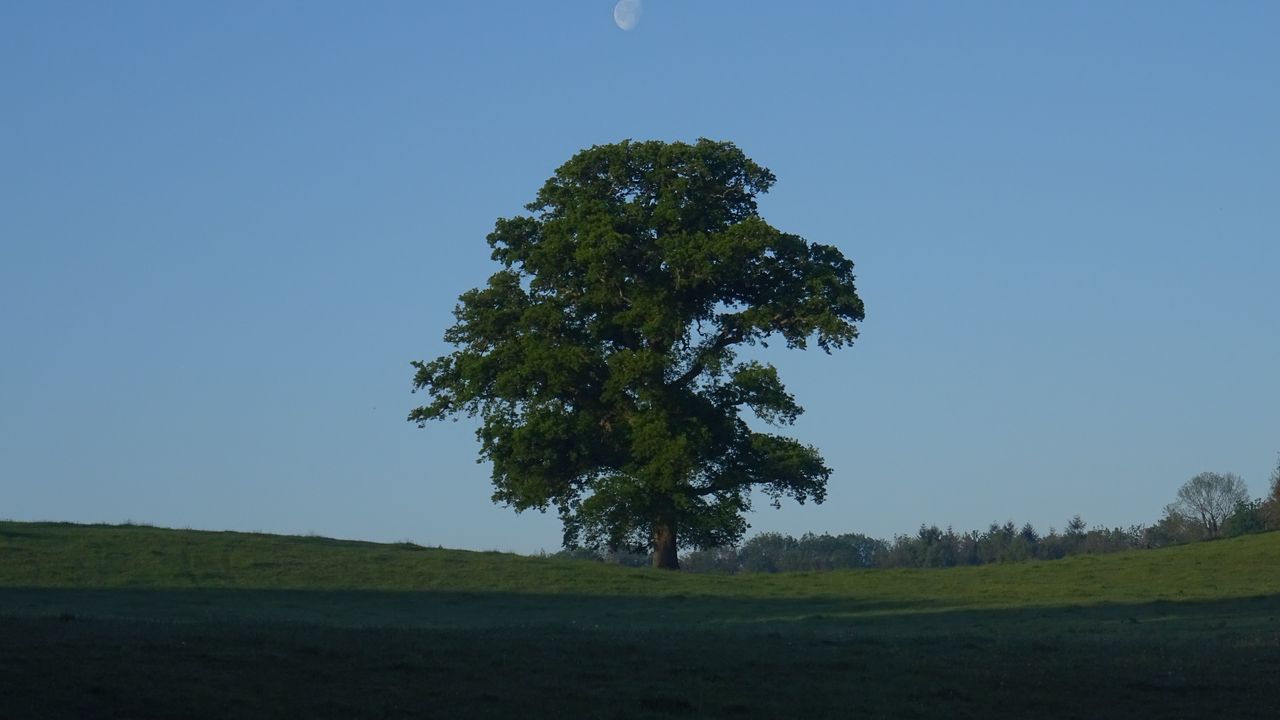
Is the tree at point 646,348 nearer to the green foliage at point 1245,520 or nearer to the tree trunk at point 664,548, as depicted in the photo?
the tree trunk at point 664,548

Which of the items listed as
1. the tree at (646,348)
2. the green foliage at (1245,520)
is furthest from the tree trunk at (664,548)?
the green foliage at (1245,520)

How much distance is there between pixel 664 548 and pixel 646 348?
6298 millimetres

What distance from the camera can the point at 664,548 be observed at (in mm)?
46312

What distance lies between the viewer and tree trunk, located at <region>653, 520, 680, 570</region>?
4606 centimetres

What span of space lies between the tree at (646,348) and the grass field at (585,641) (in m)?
4.31

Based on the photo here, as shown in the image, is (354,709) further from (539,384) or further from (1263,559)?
(1263,559)

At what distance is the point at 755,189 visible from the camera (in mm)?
48156

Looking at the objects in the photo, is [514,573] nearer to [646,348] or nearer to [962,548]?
[646,348]

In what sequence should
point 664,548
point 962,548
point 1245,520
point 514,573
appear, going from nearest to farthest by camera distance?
Result: point 514,573 → point 664,548 → point 1245,520 → point 962,548

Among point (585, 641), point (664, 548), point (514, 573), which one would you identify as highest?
point (664, 548)

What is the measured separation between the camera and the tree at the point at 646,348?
44.4 metres

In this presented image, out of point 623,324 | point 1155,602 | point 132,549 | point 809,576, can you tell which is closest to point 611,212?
point 623,324

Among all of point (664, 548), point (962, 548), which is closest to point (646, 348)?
point (664, 548)

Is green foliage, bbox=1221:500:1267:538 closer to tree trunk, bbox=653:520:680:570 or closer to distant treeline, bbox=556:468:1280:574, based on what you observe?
distant treeline, bbox=556:468:1280:574
